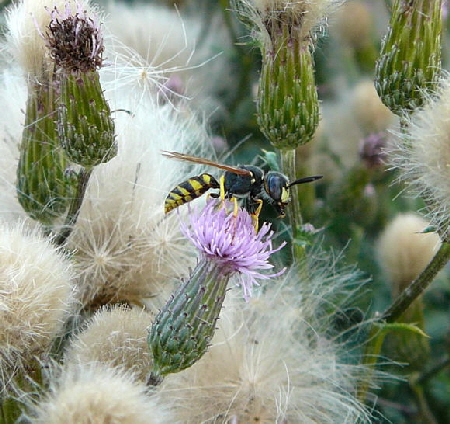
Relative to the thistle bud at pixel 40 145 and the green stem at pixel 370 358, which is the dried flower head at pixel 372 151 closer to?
the green stem at pixel 370 358

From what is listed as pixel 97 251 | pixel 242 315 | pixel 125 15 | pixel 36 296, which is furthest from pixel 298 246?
pixel 125 15

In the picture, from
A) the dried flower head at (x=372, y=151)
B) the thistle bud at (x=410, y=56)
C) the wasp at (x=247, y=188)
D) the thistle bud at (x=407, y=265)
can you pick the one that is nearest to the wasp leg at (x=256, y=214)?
the wasp at (x=247, y=188)

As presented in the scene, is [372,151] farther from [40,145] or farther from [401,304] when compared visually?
[40,145]

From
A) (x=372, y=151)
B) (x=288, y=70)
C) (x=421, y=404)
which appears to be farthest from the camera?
(x=372, y=151)

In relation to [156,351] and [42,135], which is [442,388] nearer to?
[156,351]

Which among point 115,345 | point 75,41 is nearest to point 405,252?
point 115,345

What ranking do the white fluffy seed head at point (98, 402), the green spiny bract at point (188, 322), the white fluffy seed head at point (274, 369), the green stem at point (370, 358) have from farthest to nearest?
the green stem at point (370, 358) < the white fluffy seed head at point (274, 369) < the green spiny bract at point (188, 322) < the white fluffy seed head at point (98, 402)
